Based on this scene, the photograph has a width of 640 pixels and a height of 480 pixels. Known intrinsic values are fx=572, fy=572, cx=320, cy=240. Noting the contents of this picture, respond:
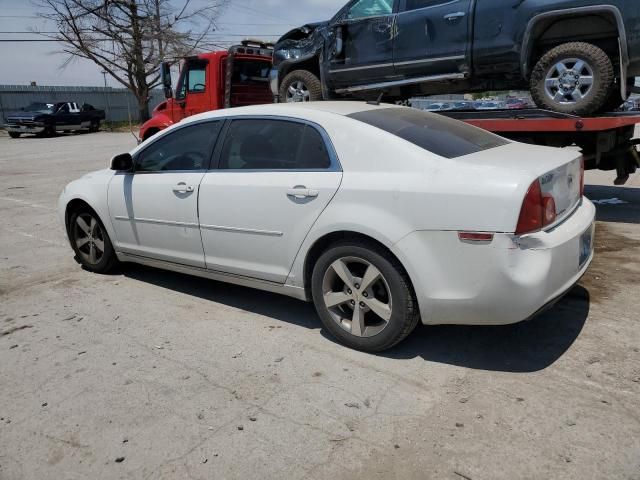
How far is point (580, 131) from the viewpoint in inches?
237

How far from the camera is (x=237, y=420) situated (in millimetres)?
2867

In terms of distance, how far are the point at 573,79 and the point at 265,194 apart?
4144mm

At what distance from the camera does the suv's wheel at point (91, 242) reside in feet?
17.0

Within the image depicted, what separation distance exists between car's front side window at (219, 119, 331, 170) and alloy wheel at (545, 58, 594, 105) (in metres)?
3.77

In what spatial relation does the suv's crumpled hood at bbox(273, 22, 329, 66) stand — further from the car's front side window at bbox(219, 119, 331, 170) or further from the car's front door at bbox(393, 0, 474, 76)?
the car's front side window at bbox(219, 119, 331, 170)

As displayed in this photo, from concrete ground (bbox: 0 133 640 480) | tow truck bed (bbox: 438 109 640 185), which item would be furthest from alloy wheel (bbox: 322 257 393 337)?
tow truck bed (bbox: 438 109 640 185)

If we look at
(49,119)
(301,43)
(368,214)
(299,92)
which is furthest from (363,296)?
(49,119)

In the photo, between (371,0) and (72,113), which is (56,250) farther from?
(72,113)

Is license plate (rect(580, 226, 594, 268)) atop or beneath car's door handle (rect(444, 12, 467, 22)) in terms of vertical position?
beneath

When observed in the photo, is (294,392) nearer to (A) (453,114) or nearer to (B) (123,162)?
(B) (123,162)

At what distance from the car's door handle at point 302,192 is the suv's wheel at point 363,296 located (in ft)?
1.17

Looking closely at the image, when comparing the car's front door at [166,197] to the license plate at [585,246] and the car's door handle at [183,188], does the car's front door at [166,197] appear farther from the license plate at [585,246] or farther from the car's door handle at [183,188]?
the license plate at [585,246]

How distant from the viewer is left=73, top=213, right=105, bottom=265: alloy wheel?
5.21 m

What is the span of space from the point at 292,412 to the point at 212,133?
2.26 m
